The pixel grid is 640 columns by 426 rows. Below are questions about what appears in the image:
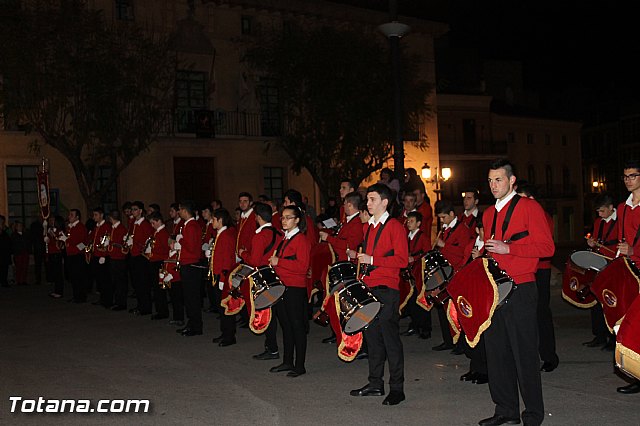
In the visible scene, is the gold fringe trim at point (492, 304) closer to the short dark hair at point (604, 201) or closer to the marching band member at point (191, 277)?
the short dark hair at point (604, 201)

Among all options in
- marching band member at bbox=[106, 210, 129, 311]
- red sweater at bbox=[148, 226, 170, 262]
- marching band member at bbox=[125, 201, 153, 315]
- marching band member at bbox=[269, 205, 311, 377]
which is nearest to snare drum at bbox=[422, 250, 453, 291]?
marching band member at bbox=[269, 205, 311, 377]

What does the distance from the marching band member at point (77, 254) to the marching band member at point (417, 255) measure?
27.8ft

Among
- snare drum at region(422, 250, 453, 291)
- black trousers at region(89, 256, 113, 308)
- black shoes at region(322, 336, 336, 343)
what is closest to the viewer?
snare drum at region(422, 250, 453, 291)

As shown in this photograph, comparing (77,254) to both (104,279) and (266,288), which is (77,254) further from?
(266,288)

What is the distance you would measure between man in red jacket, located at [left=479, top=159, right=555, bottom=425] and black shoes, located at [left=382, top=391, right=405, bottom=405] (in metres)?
1.08

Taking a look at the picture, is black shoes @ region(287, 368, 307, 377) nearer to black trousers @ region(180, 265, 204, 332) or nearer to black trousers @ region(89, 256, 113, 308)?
black trousers @ region(180, 265, 204, 332)

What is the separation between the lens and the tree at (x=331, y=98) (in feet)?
99.9

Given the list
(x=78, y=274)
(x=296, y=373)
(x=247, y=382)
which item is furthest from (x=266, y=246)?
(x=78, y=274)

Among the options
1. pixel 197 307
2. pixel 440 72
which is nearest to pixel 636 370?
pixel 197 307

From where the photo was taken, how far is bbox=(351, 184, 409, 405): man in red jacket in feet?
24.2

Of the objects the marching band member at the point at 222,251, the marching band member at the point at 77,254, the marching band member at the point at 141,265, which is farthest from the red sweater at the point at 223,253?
the marching band member at the point at 77,254

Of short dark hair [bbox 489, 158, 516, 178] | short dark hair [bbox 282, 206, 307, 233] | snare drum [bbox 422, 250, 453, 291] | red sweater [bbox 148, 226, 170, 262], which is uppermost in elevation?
short dark hair [bbox 489, 158, 516, 178]

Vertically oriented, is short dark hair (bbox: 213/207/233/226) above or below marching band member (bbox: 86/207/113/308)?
above

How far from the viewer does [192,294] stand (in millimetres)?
12258
